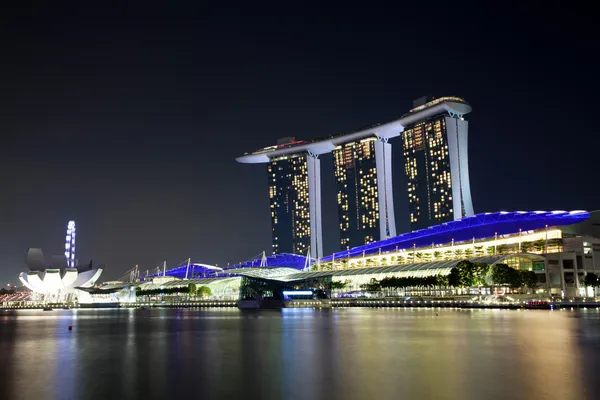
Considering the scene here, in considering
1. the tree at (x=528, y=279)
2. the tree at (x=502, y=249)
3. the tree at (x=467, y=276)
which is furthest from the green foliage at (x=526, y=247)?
the tree at (x=467, y=276)

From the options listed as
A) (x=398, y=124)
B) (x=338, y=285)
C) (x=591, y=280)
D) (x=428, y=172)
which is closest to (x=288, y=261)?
(x=428, y=172)

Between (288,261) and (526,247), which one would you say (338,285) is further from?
(288,261)

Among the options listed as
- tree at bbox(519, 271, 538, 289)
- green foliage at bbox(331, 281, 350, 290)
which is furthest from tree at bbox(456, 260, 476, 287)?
green foliage at bbox(331, 281, 350, 290)

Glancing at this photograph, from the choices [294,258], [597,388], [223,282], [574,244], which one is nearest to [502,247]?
[574,244]

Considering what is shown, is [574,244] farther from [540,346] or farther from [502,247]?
[540,346]

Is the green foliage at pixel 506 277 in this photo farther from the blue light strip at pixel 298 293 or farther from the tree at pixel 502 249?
the blue light strip at pixel 298 293
